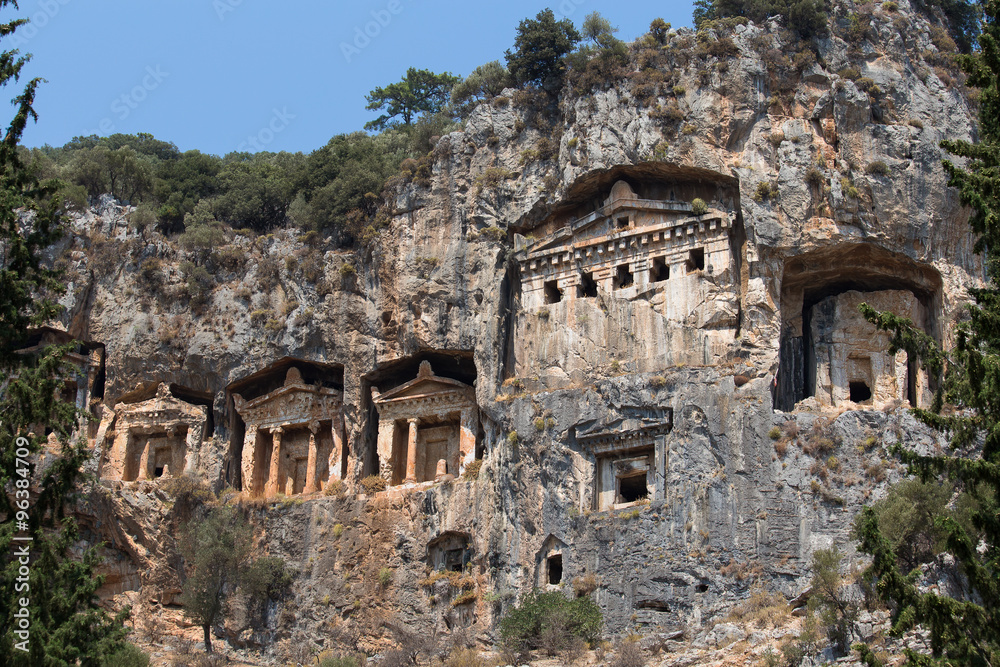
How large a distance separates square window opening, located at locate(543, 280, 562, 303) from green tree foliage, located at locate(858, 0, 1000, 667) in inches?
796

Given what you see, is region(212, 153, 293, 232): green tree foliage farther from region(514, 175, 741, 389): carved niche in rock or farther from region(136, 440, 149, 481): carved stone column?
region(514, 175, 741, 389): carved niche in rock

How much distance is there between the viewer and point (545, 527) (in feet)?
112

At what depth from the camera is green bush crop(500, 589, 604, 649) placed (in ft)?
103

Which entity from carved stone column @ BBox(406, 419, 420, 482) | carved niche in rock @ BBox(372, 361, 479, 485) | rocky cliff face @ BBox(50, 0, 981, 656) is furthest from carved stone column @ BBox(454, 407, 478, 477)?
carved stone column @ BBox(406, 419, 420, 482)

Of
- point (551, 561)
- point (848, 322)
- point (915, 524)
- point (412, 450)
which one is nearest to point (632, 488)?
point (551, 561)

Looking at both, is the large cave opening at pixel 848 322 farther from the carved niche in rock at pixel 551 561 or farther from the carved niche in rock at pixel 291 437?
the carved niche in rock at pixel 291 437

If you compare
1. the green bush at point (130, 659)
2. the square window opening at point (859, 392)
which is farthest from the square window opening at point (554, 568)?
the green bush at point (130, 659)

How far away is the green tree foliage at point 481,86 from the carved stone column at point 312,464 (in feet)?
41.7

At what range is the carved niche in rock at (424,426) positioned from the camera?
4003 cm

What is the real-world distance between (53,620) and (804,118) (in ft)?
85.4

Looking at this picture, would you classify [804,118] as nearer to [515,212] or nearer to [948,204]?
[948,204]

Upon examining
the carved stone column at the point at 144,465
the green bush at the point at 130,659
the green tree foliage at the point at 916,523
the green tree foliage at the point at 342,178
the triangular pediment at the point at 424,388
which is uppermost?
the green tree foliage at the point at 342,178

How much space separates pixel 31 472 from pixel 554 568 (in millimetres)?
16719

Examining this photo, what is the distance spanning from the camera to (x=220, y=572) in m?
37.4
